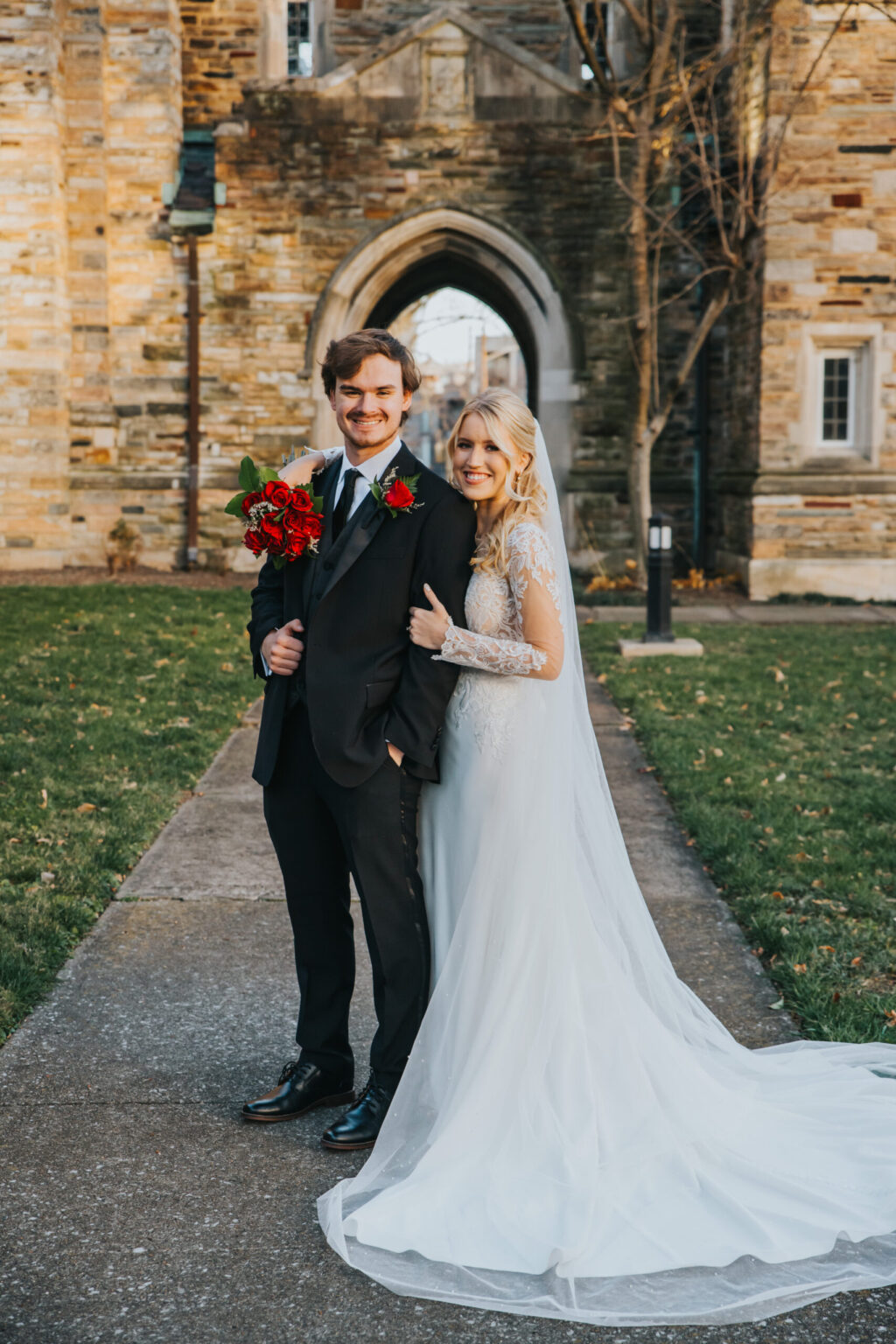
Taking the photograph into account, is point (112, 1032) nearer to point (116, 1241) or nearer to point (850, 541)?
point (116, 1241)

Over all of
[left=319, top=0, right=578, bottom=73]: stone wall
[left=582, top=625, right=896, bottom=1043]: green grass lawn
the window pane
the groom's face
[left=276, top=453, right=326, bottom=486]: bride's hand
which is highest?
[left=319, top=0, right=578, bottom=73]: stone wall

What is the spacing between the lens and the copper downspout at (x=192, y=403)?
15.2 meters

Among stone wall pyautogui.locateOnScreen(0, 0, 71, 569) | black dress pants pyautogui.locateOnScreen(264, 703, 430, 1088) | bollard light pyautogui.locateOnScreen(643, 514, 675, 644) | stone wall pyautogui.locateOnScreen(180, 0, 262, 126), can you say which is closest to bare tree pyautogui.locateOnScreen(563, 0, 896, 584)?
bollard light pyautogui.locateOnScreen(643, 514, 675, 644)

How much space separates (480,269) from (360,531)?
44.3ft

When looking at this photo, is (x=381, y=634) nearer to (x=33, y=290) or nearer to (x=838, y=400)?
(x=838, y=400)

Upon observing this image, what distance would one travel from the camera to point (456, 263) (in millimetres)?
16375

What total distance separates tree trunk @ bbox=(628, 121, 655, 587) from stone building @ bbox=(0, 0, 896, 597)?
0.75 meters

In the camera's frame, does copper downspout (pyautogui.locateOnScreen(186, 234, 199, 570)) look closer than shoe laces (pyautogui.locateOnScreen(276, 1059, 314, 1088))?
No

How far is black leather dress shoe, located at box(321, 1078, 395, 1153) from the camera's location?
3117mm

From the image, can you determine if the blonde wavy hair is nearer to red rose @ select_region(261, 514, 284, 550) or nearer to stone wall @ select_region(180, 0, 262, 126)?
red rose @ select_region(261, 514, 284, 550)

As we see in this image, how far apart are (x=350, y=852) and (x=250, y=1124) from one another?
2.58 ft

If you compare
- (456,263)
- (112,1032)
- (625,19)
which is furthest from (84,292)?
(112,1032)

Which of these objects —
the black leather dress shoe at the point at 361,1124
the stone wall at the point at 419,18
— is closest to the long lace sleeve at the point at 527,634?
the black leather dress shoe at the point at 361,1124

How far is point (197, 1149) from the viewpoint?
10.2 feet
